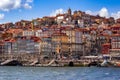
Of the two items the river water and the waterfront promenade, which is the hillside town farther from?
the river water

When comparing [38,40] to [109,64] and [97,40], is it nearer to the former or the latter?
[97,40]

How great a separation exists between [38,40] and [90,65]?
22046 millimetres

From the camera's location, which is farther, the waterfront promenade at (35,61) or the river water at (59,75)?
the waterfront promenade at (35,61)

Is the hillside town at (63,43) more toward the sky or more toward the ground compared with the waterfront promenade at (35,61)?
more toward the sky

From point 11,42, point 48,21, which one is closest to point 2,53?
point 11,42

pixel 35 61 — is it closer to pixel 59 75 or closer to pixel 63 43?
pixel 63 43

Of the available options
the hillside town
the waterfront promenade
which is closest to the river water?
the waterfront promenade

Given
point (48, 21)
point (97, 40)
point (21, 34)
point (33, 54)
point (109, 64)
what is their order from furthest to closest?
point (48, 21), point (21, 34), point (97, 40), point (33, 54), point (109, 64)

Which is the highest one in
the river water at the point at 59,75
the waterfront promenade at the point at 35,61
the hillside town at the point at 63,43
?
the hillside town at the point at 63,43

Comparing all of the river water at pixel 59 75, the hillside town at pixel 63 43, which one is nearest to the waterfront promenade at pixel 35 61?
the hillside town at pixel 63 43

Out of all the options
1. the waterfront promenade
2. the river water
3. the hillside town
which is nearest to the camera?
the river water

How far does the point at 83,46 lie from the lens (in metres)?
99.1

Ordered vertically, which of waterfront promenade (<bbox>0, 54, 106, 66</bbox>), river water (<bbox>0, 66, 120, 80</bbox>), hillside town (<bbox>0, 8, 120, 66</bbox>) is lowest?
river water (<bbox>0, 66, 120, 80</bbox>)

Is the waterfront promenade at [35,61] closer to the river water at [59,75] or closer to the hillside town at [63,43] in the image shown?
the hillside town at [63,43]
